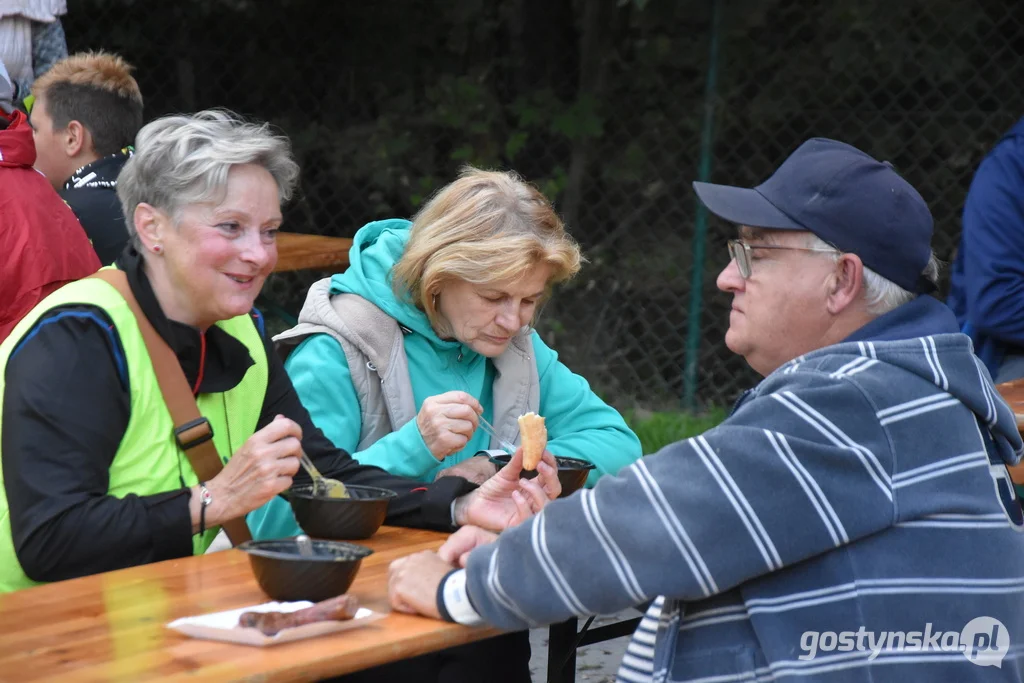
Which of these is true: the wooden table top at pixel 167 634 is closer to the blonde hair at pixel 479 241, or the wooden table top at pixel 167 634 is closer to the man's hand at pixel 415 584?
the man's hand at pixel 415 584

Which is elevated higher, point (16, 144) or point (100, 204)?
point (16, 144)

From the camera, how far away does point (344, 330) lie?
3.07m

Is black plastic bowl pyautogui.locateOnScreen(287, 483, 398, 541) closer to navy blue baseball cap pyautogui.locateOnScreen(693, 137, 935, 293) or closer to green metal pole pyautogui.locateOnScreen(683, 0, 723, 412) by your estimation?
navy blue baseball cap pyautogui.locateOnScreen(693, 137, 935, 293)

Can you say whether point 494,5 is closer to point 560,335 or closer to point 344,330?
point 560,335

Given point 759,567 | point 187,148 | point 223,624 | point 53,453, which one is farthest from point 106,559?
point 759,567

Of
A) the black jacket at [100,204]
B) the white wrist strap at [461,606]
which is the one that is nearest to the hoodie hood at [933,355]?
the white wrist strap at [461,606]

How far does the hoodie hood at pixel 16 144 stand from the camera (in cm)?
391

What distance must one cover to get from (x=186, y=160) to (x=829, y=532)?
1439mm

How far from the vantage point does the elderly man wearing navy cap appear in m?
1.90

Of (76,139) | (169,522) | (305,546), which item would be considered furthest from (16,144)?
(305,546)

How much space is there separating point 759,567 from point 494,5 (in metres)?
5.66

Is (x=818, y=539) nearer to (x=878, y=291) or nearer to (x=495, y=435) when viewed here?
(x=878, y=291)

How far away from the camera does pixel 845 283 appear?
6.90ft

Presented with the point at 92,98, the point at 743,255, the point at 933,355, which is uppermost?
the point at 92,98
